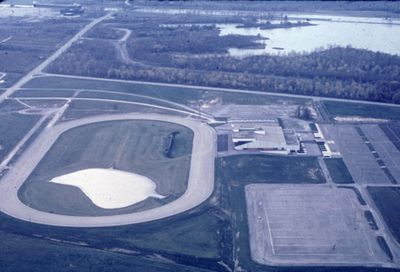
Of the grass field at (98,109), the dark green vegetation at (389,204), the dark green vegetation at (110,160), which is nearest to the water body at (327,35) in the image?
the grass field at (98,109)

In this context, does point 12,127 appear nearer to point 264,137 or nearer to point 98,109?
point 98,109

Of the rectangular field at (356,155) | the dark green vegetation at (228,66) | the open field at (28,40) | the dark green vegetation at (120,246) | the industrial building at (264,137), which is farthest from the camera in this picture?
the open field at (28,40)

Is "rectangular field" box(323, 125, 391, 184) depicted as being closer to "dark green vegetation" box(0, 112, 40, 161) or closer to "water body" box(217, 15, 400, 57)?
"water body" box(217, 15, 400, 57)

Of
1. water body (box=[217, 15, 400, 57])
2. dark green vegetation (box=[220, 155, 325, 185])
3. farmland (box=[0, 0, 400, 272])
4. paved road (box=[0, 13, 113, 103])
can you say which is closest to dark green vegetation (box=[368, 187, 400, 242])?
farmland (box=[0, 0, 400, 272])

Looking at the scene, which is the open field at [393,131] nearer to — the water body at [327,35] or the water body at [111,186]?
the water body at [111,186]

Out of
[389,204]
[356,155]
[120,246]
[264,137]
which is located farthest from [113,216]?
[356,155]

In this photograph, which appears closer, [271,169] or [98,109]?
[271,169]

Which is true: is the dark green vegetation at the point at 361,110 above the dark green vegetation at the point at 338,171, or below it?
above
